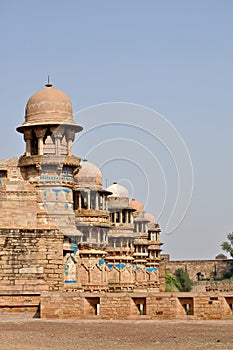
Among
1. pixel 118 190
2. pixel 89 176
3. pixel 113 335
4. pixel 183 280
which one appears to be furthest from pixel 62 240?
pixel 183 280

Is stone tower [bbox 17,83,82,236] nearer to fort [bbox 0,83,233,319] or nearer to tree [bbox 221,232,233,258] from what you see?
fort [bbox 0,83,233,319]

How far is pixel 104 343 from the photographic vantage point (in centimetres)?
1495

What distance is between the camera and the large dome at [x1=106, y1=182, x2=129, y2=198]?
4775 cm

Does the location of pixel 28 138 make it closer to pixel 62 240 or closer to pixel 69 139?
pixel 69 139

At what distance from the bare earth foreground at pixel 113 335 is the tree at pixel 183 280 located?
2008 inches

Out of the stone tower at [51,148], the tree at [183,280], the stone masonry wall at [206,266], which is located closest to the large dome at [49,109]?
the stone tower at [51,148]

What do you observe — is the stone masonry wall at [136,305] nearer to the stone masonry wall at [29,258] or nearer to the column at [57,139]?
the stone masonry wall at [29,258]

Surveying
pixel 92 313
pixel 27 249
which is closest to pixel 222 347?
pixel 92 313

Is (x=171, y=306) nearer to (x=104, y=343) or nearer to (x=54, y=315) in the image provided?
(x=54, y=315)

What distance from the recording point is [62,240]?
2605 centimetres

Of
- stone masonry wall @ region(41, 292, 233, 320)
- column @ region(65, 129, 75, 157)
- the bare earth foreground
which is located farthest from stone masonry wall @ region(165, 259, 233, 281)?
the bare earth foreground

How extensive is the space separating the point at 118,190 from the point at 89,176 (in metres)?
8.94

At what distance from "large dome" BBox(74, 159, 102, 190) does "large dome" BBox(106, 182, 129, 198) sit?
8142 mm

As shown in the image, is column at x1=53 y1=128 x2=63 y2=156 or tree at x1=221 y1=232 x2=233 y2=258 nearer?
column at x1=53 y1=128 x2=63 y2=156
